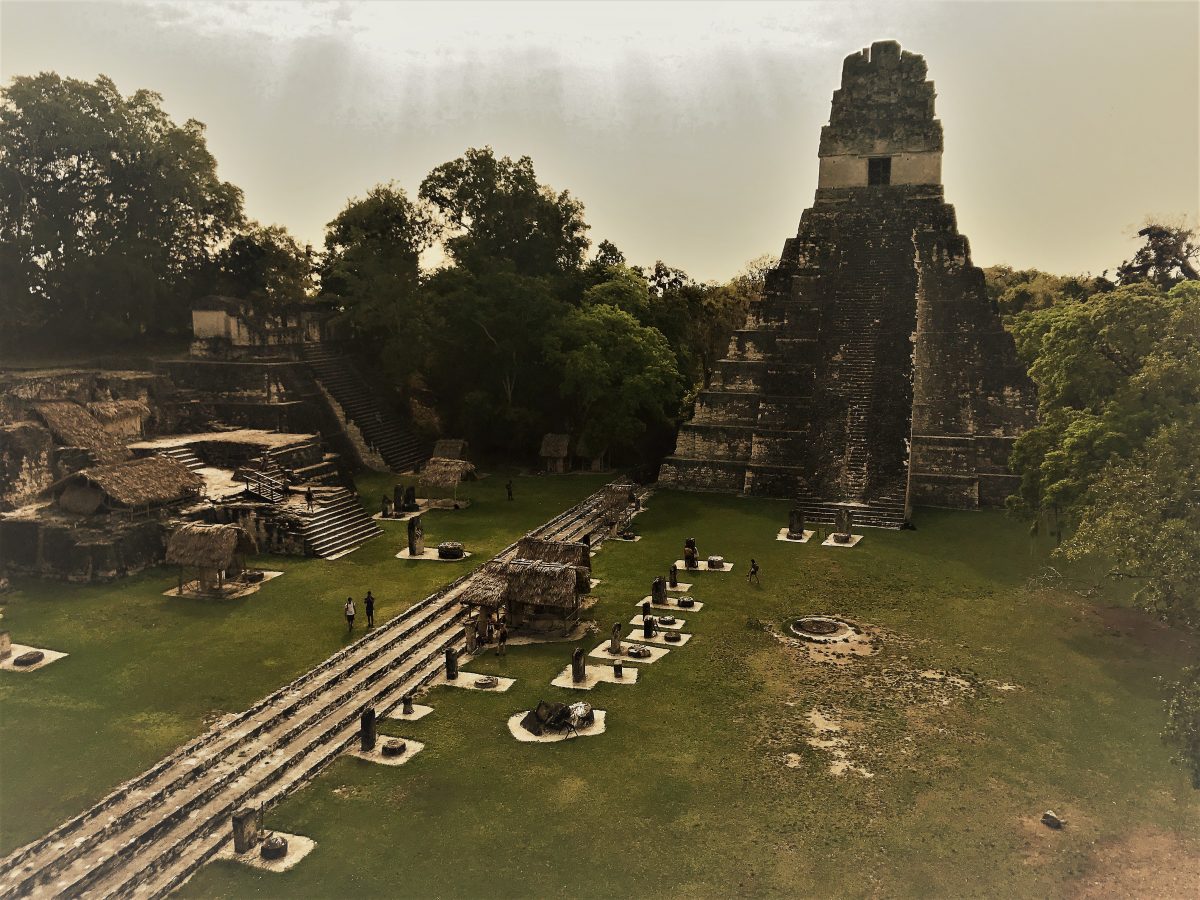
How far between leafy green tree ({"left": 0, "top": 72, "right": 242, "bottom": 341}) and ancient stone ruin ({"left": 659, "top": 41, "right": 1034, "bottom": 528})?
79.7 feet

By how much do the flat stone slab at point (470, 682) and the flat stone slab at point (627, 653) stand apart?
6.85 feet

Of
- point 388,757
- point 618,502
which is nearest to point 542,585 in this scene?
point 388,757

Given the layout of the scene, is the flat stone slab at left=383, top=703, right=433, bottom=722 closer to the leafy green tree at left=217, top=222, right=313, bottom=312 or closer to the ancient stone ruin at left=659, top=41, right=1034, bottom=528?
the ancient stone ruin at left=659, top=41, right=1034, bottom=528

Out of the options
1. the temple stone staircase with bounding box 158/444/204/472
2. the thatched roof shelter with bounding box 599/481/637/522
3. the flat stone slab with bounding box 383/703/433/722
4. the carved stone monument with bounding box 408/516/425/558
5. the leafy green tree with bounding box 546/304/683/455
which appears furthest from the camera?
the leafy green tree with bounding box 546/304/683/455

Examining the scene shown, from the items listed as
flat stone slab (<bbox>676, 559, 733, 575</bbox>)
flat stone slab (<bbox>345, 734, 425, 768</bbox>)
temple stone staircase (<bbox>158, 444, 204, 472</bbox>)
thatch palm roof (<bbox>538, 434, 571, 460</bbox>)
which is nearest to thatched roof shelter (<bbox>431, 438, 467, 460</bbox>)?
thatch palm roof (<bbox>538, 434, 571, 460</bbox>)

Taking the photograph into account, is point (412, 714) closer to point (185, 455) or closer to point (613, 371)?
point (185, 455)

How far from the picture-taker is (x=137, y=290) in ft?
124

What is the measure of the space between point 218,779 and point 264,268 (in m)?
34.5

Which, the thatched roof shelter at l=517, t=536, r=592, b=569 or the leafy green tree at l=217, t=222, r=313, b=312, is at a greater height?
the leafy green tree at l=217, t=222, r=313, b=312

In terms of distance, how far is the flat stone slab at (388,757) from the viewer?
46.4ft

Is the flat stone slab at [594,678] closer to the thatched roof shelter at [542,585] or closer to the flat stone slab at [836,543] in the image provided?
the thatched roof shelter at [542,585]

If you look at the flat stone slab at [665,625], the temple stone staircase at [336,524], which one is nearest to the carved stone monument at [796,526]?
the flat stone slab at [665,625]

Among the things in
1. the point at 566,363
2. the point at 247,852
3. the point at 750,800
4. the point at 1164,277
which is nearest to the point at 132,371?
the point at 566,363

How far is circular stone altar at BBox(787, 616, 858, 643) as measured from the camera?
19156 millimetres
